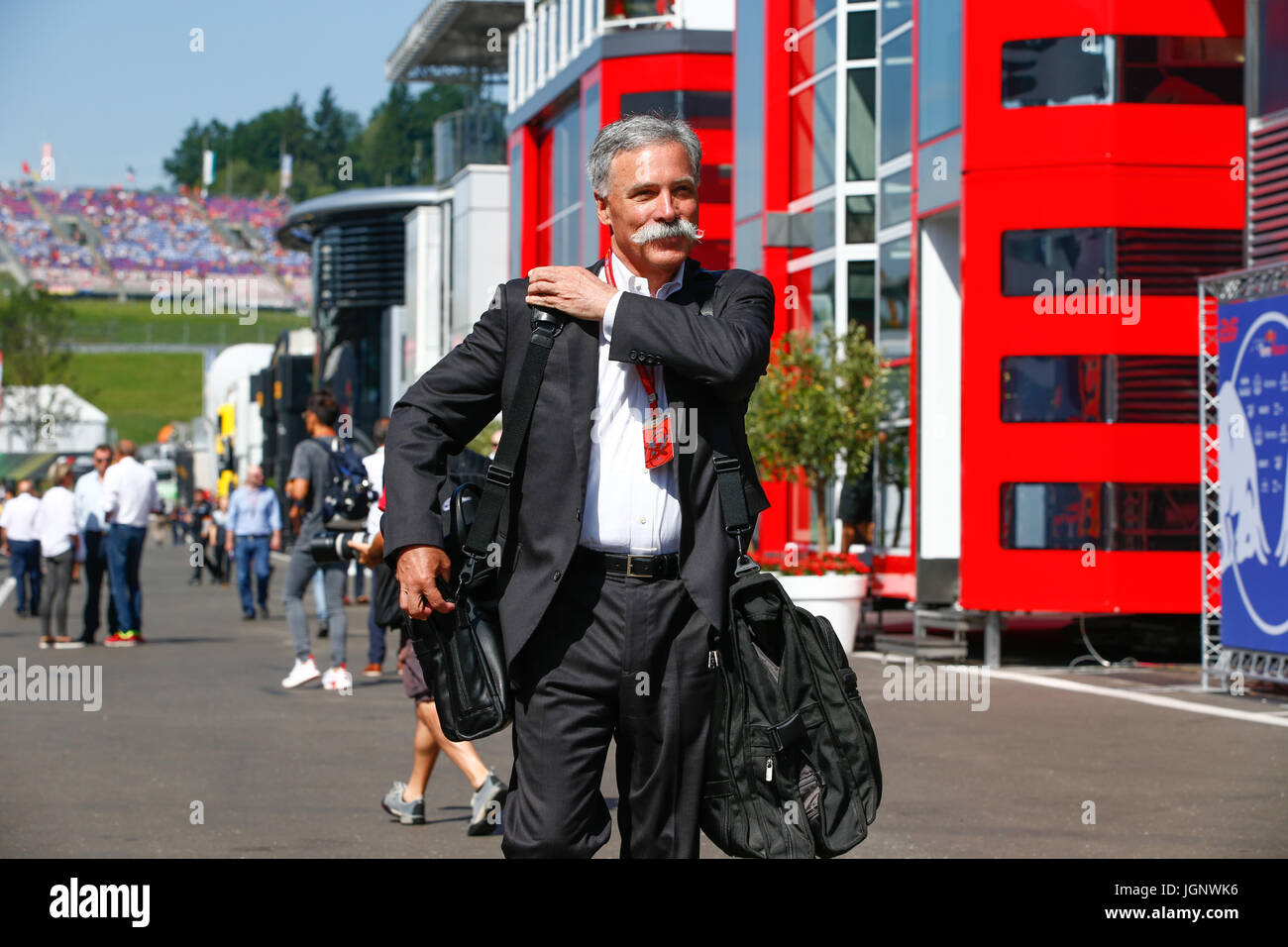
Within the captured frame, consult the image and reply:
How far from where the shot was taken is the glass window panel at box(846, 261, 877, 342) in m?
22.8

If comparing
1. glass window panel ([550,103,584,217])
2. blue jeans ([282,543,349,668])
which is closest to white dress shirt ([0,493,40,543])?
blue jeans ([282,543,349,668])

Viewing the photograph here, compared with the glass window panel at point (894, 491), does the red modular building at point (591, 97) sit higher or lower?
higher

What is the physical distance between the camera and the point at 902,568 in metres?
20.4

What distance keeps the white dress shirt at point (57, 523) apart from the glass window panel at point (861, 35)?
394 inches

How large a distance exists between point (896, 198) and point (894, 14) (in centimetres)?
201

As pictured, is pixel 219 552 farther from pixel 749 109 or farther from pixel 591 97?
pixel 749 109

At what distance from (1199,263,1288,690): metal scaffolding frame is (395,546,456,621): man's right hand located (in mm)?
10488

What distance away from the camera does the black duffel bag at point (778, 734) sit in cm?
399

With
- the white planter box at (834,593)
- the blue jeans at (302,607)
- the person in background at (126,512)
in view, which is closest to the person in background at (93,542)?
the person in background at (126,512)

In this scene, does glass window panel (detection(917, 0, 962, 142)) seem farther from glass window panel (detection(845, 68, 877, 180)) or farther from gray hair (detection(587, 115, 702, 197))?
gray hair (detection(587, 115, 702, 197))

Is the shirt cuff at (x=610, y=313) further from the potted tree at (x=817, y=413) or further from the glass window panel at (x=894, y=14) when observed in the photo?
the glass window panel at (x=894, y=14)

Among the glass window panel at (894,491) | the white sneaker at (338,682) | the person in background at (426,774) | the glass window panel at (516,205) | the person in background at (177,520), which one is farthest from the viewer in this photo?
the person in background at (177,520)

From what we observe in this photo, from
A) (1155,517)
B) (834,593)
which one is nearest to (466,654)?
(1155,517)
